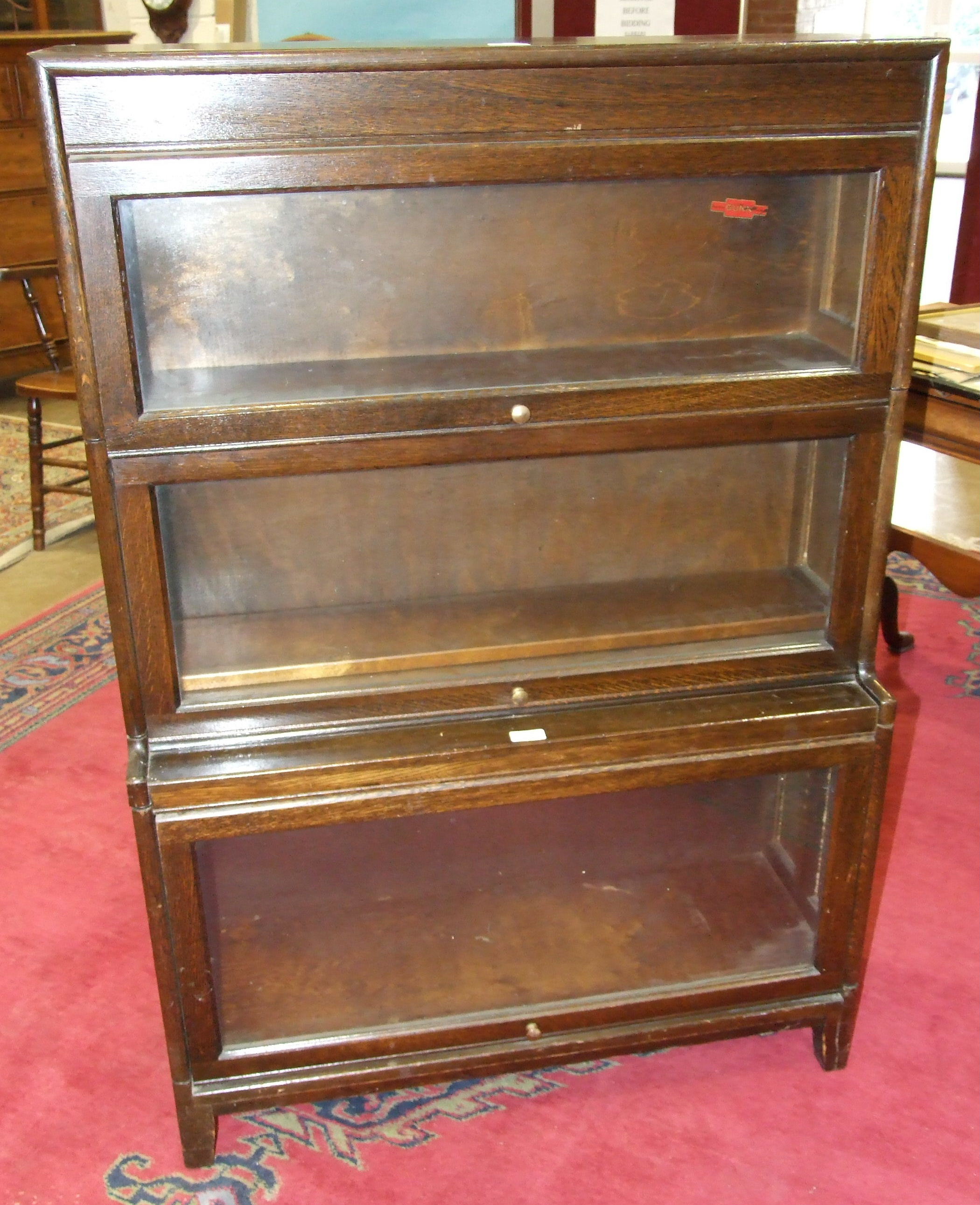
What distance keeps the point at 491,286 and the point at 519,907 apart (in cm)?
94

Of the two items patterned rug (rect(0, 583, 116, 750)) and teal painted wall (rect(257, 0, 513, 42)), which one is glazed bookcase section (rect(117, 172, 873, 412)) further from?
teal painted wall (rect(257, 0, 513, 42))

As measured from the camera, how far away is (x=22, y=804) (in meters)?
2.46

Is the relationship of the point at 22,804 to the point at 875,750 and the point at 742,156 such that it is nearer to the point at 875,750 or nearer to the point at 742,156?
the point at 875,750

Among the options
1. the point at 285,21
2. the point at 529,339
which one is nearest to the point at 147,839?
the point at 529,339

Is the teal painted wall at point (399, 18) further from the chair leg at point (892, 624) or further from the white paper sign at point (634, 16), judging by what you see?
the chair leg at point (892, 624)

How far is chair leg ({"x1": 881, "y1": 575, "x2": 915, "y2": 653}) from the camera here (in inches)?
110

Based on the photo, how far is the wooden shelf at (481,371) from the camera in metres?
1.39

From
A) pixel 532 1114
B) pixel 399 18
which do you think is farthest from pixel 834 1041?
pixel 399 18

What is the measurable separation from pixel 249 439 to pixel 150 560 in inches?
7.4

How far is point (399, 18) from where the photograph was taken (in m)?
3.88

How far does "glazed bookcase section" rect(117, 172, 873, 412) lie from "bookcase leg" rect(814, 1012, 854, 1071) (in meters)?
0.99

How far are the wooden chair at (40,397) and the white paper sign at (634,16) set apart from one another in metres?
2.18

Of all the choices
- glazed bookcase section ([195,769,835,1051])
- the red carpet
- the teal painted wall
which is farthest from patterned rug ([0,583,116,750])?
the teal painted wall

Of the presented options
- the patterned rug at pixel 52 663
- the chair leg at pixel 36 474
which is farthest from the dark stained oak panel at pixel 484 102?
the chair leg at pixel 36 474
